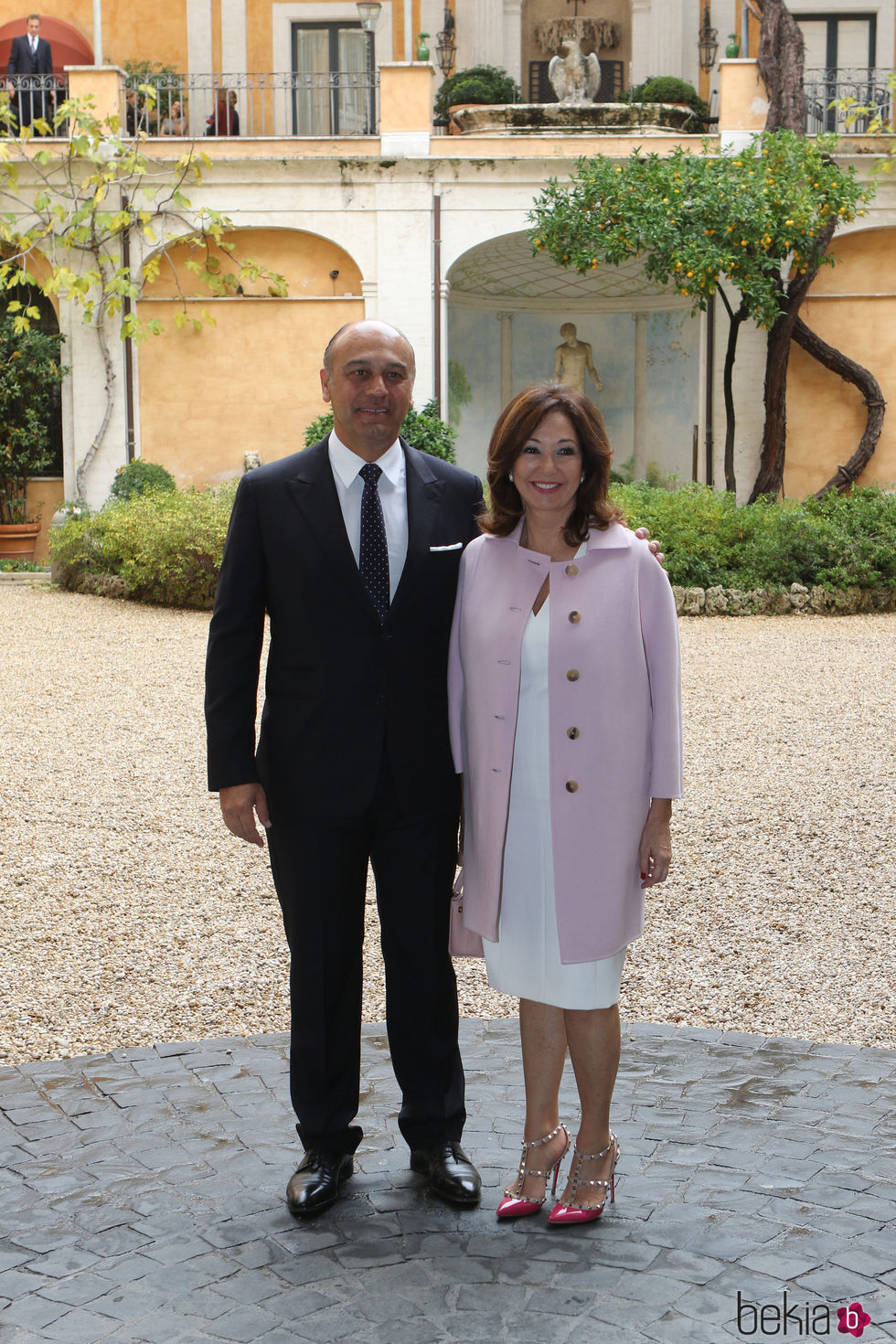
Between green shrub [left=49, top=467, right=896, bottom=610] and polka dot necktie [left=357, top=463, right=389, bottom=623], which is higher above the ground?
polka dot necktie [left=357, top=463, right=389, bottom=623]

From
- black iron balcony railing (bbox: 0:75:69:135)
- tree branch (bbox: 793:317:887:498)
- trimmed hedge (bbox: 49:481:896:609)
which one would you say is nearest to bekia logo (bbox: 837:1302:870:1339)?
trimmed hedge (bbox: 49:481:896:609)

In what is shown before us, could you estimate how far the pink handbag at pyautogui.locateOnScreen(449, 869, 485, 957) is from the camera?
2.83 metres

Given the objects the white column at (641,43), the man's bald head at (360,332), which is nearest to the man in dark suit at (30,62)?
the white column at (641,43)

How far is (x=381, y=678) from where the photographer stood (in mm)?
2777

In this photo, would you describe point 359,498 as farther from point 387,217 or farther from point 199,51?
point 199,51

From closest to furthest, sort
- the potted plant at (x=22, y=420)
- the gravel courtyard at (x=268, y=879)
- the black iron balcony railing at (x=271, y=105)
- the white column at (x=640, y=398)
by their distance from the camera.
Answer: the gravel courtyard at (x=268, y=879), the potted plant at (x=22, y=420), the black iron balcony railing at (x=271, y=105), the white column at (x=640, y=398)

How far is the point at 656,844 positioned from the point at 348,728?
0.66 meters

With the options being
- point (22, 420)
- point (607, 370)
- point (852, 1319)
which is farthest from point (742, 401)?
point (852, 1319)

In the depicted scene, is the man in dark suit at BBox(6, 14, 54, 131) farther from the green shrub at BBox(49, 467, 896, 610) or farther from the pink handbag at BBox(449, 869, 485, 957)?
the pink handbag at BBox(449, 869, 485, 957)

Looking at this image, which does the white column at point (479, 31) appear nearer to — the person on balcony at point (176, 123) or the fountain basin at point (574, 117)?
the fountain basin at point (574, 117)

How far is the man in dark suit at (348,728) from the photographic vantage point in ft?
9.09

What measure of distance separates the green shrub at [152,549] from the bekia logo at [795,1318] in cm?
973

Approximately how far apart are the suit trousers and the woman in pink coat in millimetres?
145

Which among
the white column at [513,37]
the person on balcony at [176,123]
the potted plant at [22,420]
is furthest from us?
the white column at [513,37]
